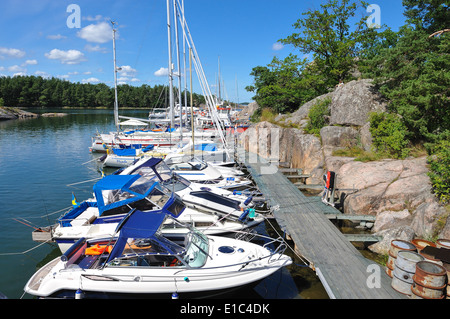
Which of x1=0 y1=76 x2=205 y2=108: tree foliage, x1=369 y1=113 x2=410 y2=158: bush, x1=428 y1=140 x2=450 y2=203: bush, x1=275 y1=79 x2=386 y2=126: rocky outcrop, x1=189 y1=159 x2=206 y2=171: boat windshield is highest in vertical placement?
x1=0 y1=76 x2=205 y2=108: tree foliage

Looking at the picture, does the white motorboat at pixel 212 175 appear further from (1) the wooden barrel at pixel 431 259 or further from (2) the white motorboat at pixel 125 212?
(1) the wooden barrel at pixel 431 259

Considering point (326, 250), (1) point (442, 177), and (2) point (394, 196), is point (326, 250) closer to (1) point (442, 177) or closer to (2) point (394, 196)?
(2) point (394, 196)

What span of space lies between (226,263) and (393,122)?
12.8 m

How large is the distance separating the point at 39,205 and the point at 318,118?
1967 cm

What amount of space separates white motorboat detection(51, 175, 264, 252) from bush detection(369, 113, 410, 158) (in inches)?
336

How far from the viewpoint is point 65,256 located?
27.3 ft

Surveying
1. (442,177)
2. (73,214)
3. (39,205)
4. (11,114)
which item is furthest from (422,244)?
(11,114)

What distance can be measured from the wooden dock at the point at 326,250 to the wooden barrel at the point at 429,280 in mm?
509

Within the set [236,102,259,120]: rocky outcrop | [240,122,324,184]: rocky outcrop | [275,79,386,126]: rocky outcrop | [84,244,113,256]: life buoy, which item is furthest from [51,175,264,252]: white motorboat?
[236,102,259,120]: rocky outcrop

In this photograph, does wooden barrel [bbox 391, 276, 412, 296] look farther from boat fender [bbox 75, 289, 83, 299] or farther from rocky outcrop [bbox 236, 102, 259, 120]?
rocky outcrop [bbox 236, 102, 259, 120]

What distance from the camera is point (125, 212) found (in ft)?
36.9

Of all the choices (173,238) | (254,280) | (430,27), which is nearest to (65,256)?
(173,238)

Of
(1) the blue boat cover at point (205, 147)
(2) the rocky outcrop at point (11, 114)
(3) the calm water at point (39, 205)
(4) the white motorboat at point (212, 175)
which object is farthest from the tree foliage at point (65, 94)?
(4) the white motorboat at point (212, 175)

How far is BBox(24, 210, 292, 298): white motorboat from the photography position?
743cm
